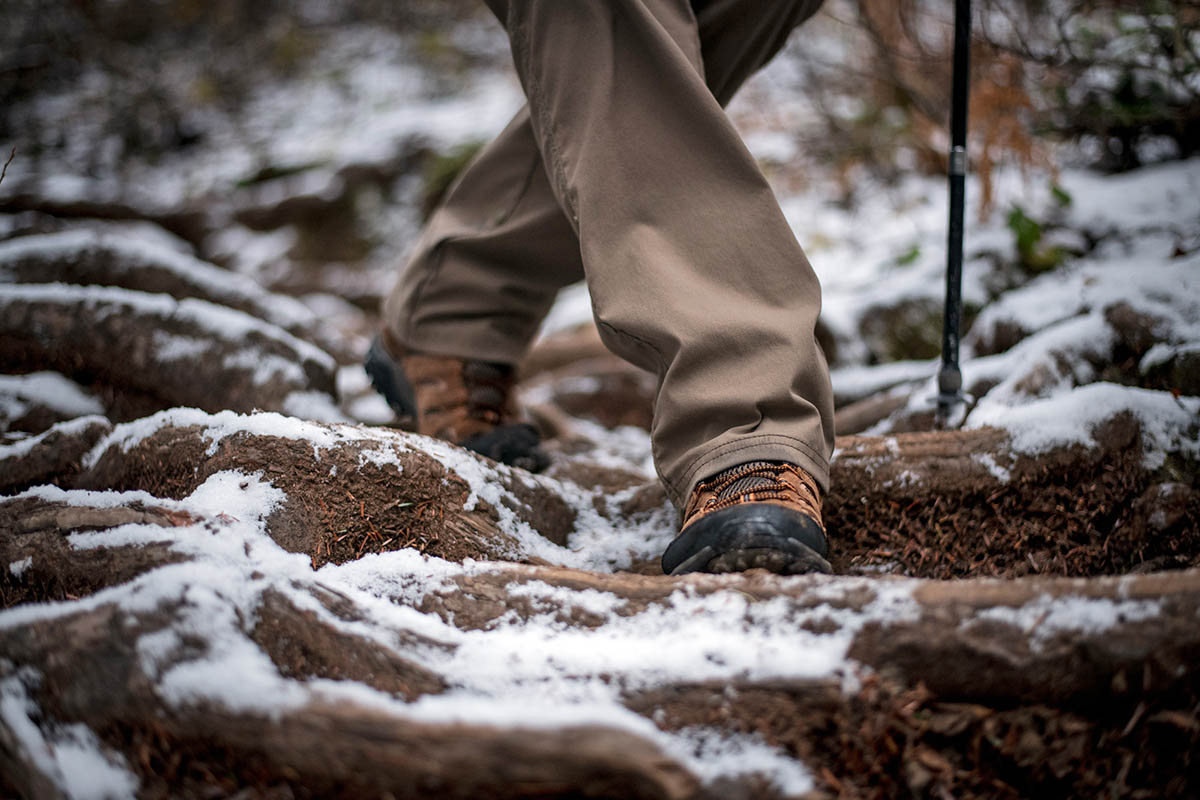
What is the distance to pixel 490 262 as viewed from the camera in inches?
76.7

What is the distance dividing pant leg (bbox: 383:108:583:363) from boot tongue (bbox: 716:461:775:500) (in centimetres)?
89

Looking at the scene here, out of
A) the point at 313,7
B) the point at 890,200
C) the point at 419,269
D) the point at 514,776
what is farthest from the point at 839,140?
the point at 313,7

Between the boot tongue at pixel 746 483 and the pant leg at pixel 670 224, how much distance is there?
0.08m

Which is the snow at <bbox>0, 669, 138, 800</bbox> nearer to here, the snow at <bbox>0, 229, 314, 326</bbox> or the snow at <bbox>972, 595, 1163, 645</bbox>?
the snow at <bbox>972, 595, 1163, 645</bbox>

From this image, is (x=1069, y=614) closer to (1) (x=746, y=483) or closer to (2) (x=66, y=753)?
(1) (x=746, y=483)

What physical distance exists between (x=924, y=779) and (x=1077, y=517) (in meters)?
0.82

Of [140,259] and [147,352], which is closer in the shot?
[147,352]

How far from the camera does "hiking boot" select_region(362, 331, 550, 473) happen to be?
196 cm

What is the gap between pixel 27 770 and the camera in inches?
30.3

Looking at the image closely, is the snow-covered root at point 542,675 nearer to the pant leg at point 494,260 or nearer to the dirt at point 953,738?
the dirt at point 953,738

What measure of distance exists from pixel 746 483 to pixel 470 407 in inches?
38.9

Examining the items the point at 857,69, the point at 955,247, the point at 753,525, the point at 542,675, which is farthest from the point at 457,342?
the point at 857,69

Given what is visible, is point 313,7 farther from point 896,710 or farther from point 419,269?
point 896,710

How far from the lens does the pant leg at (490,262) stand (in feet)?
6.16
